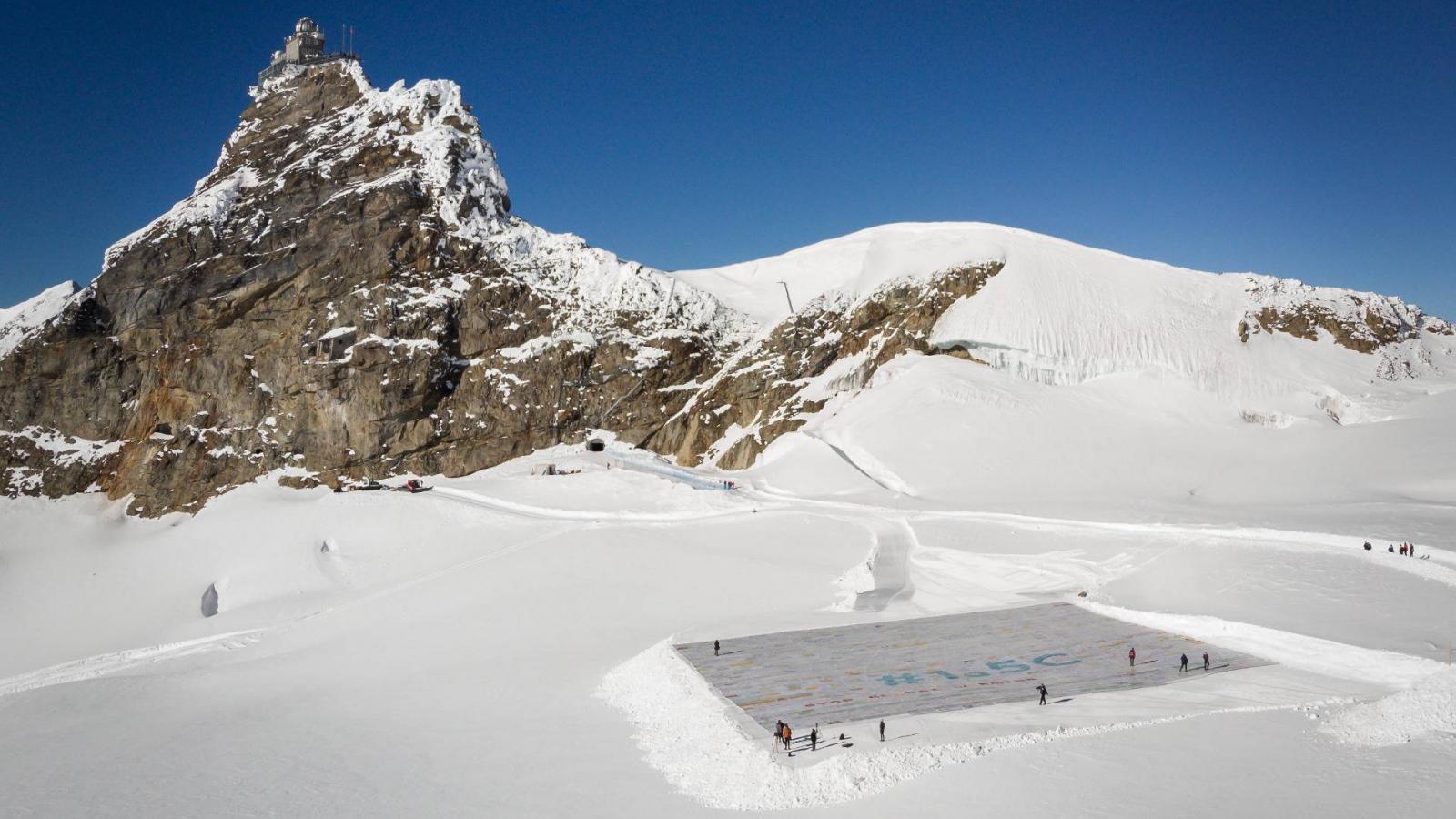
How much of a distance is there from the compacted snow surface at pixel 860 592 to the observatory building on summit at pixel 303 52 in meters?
31.5

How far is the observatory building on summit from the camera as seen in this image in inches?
2633

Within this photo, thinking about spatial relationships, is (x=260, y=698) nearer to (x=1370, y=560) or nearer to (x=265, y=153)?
(x=1370, y=560)

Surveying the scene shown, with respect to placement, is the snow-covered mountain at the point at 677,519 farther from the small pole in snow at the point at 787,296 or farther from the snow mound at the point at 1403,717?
the small pole in snow at the point at 787,296

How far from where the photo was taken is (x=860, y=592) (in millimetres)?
29750

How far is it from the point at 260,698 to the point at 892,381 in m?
35.2

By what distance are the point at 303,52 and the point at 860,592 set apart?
6296 centimetres

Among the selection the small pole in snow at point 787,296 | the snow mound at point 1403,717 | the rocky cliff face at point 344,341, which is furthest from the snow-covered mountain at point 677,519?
the small pole in snow at point 787,296

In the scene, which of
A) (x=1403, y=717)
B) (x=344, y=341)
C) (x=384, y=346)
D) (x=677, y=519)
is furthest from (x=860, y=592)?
(x=344, y=341)

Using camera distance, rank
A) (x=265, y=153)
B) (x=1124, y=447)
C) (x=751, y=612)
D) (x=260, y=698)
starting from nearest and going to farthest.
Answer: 1. (x=260, y=698)
2. (x=751, y=612)
3. (x=1124, y=447)
4. (x=265, y=153)

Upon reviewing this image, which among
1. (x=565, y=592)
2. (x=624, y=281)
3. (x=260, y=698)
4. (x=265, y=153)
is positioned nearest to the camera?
(x=260, y=698)

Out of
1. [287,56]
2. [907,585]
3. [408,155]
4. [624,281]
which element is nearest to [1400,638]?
[907,585]

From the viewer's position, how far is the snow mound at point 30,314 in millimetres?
58094

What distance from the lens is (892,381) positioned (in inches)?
1954

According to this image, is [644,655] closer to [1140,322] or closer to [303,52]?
[1140,322]
